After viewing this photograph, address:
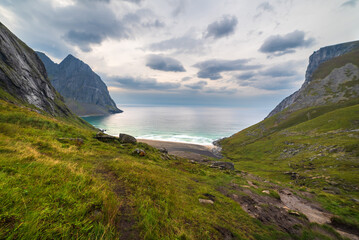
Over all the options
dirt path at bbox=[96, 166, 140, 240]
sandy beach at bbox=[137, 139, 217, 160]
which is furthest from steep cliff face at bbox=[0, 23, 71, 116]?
dirt path at bbox=[96, 166, 140, 240]

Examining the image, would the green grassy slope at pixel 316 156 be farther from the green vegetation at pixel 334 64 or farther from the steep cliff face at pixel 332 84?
the green vegetation at pixel 334 64

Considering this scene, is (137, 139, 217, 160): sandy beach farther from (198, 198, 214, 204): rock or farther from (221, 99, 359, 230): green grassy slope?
(198, 198, 214, 204): rock

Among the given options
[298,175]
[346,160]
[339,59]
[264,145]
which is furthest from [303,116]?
[339,59]

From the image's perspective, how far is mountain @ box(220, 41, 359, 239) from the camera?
58.8 feet

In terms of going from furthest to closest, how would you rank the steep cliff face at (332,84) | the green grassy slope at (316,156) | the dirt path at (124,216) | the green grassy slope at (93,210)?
1. the steep cliff face at (332,84)
2. the green grassy slope at (316,156)
3. the dirt path at (124,216)
4. the green grassy slope at (93,210)

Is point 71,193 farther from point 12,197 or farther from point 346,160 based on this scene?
point 346,160

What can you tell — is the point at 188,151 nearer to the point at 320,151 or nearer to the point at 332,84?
the point at 320,151

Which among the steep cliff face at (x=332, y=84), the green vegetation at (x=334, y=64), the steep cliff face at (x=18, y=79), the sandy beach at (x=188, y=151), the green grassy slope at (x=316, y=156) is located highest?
the green vegetation at (x=334, y=64)

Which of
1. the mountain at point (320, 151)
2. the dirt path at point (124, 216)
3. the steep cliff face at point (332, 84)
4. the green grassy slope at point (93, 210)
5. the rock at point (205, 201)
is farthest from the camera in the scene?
the steep cliff face at point (332, 84)

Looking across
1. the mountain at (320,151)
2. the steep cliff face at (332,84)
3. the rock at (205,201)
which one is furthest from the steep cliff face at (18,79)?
the steep cliff face at (332,84)

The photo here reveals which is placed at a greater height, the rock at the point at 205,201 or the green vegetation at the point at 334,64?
the green vegetation at the point at 334,64

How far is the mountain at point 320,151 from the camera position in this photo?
58.8 ft

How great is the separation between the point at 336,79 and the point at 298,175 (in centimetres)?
16019

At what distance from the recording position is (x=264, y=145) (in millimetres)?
78750
